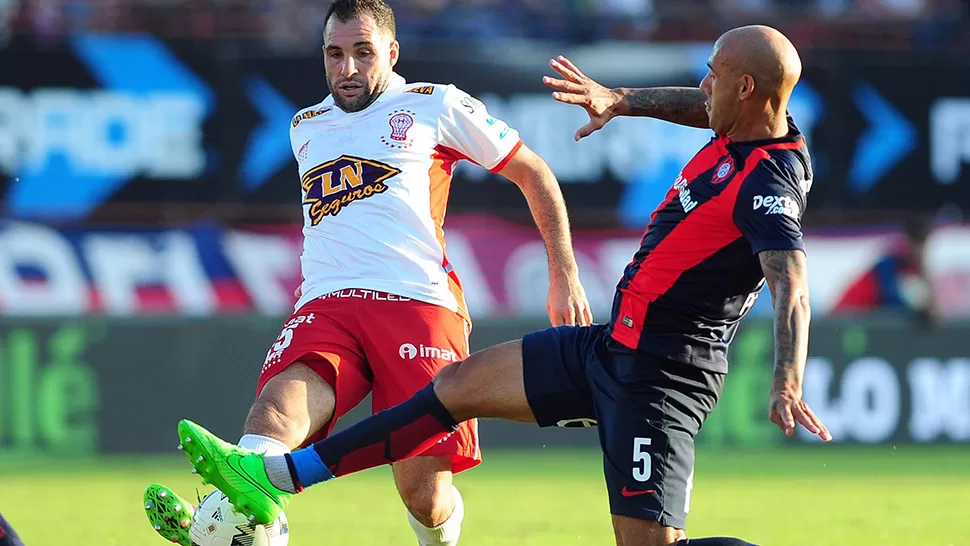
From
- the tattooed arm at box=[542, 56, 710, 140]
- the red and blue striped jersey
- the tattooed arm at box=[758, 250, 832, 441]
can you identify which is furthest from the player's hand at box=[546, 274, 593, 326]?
the tattooed arm at box=[758, 250, 832, 441]

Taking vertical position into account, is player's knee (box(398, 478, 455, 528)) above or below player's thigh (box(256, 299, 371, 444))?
below

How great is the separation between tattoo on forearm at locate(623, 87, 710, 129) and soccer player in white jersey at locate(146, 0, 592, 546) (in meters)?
0.56

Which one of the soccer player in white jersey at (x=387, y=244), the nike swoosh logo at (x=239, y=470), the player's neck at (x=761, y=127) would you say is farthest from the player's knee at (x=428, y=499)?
the player's neck at (x=761, y=127)

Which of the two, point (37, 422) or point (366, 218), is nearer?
point (366, 218)

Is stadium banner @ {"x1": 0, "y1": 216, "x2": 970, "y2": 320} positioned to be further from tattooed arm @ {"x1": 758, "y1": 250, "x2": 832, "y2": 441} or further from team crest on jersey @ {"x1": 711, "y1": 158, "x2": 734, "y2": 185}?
tattooed arm @ {"x1": 758, "y1": 250, "x2": 832, "y2": 441}

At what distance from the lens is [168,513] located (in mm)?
5766

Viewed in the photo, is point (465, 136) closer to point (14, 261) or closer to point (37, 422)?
point (37, 422)

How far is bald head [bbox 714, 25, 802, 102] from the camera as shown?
208 inches

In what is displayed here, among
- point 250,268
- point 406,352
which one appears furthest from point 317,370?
point 250,268

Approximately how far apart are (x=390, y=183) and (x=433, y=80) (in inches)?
371

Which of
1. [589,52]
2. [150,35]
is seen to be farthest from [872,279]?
[150,35]

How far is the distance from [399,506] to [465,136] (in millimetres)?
A: 4595

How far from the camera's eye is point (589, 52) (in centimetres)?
1596

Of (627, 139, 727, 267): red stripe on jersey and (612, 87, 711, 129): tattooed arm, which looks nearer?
(627, 139, 727, 267): red stripe on jersey
